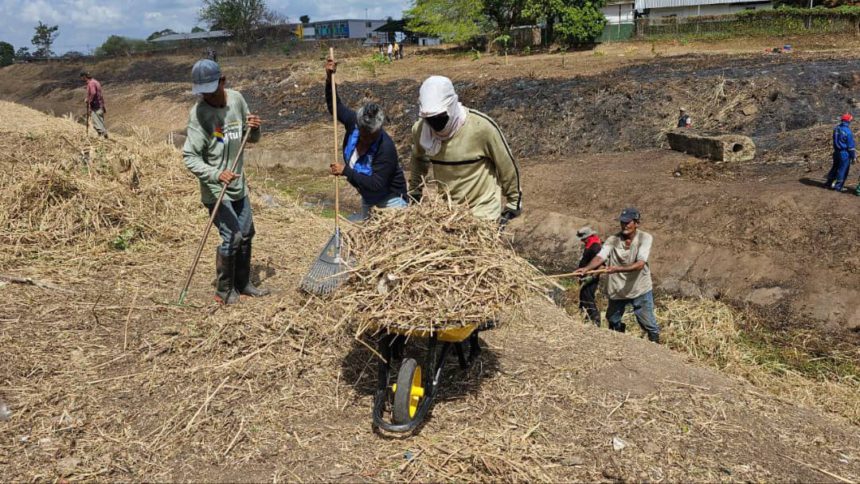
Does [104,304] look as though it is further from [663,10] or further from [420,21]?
[663,10]

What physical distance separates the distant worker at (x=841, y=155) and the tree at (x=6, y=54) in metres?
60.4

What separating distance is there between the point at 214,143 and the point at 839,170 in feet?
33.2

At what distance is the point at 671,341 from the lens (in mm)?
8188

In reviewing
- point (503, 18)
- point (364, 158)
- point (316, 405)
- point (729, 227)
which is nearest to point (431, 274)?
point (316, 405)

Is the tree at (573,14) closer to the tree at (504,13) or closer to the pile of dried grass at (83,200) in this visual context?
the tree at (504,13)

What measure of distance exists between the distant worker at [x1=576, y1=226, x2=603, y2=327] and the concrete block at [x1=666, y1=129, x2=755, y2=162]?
713 cm

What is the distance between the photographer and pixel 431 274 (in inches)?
147

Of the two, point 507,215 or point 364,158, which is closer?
point 507,215

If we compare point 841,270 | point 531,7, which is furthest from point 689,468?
point 531,7

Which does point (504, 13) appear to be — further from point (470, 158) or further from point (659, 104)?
point (470, 158)

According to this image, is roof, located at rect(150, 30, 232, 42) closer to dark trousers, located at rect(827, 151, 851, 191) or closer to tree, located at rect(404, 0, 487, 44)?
tree, located at rect(404, 0, 487, 44)

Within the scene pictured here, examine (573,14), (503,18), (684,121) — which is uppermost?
(503,18)

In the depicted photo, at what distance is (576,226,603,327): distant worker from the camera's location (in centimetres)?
750

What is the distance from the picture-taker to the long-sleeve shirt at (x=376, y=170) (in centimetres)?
498
